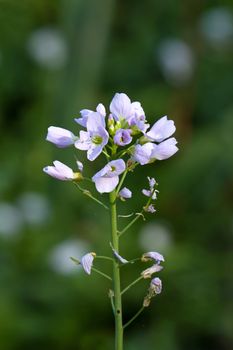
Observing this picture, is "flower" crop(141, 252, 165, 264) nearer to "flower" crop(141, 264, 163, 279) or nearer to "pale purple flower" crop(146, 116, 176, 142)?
"flower" crop(141, 264, 163, 279)

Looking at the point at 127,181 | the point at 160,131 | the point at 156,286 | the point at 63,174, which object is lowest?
the point at 127,181

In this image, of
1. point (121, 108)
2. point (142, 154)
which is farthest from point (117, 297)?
point (121, 108)

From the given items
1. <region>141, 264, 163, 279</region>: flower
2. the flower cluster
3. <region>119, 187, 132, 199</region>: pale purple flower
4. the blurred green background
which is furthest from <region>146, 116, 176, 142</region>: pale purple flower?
the blurred green background

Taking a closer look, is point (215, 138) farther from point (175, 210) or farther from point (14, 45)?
point (14, 45)


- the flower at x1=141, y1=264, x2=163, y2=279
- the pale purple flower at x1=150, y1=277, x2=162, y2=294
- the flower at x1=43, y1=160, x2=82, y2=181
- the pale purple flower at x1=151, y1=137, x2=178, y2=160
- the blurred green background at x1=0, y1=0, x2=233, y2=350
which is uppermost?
the pale purple flower at x1=151, y1=137, x2=178, y2=160

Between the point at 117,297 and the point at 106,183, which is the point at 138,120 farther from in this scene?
the point at 117,297

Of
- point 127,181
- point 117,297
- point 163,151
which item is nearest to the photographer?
point 117,297

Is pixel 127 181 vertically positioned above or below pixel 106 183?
below
